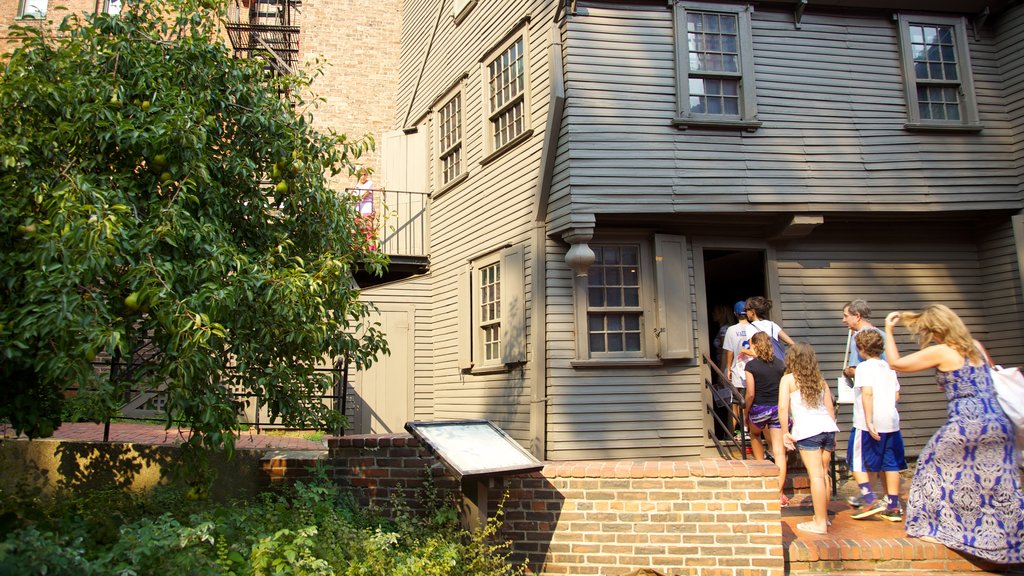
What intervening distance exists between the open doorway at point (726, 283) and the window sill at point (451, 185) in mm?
3860

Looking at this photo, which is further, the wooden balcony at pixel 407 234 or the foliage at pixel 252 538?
the wooden balcony at pixel 407 234

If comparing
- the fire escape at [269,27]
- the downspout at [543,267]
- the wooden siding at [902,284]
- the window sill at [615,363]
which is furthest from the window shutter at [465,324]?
the fire escape at [269,27]

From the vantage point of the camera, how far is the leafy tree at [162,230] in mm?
4570

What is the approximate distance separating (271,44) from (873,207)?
1615cm

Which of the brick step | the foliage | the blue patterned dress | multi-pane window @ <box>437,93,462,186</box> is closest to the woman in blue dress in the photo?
the blue patterned dress

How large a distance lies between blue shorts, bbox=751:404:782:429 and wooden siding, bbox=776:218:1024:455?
2373 mm

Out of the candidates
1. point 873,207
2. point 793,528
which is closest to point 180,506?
point 793,528

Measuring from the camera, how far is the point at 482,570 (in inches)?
217

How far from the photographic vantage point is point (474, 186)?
1131 cm

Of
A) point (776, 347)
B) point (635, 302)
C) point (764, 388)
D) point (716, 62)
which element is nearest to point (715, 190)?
point (635, 302)

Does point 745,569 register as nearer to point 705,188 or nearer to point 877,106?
point 705,188

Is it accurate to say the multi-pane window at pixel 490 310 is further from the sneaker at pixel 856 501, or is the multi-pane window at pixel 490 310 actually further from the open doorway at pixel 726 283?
the sneaker at pixel 856 501

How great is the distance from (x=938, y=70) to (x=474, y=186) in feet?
21.8

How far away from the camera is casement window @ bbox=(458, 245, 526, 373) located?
9.71 m
